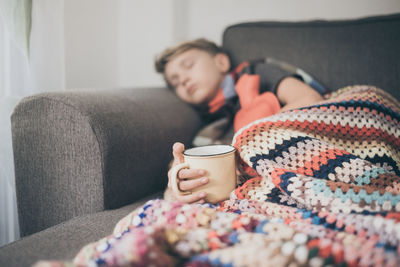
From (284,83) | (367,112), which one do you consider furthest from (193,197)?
(284,83)

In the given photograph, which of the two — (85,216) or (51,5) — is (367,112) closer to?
(85,216)

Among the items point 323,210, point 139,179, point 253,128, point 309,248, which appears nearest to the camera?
point 309,248

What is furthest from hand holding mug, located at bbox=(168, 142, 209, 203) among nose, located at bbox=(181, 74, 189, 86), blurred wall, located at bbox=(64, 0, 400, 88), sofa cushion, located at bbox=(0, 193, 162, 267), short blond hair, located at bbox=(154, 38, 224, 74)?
blurred wall, located at bbox=(64, 0, 400, 88)

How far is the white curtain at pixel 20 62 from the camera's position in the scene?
818 mm

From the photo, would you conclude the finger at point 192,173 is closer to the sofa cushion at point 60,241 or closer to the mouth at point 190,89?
the sofa cushion at point 60,241

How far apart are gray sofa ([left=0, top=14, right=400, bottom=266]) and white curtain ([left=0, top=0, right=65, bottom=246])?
11 centimetres

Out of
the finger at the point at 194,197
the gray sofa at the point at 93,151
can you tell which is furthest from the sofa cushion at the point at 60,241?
the finger at the point at 194,197

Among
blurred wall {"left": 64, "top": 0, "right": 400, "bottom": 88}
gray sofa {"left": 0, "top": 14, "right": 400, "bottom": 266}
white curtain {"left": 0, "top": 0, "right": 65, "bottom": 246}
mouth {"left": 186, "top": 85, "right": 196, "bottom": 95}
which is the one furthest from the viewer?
blurred wall {"left": 64, "top": 0, "right": 400, "bottom": 88}

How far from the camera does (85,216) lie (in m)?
0.68

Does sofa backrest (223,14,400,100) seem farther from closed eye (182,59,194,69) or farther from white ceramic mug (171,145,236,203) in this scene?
white ceramic mug (171,145,236,203)

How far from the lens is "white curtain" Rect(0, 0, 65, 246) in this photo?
818mm

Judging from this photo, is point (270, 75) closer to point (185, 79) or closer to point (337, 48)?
point (337, 48)

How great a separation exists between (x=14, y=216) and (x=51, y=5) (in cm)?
65

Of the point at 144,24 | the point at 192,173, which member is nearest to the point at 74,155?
the point at 192,173
